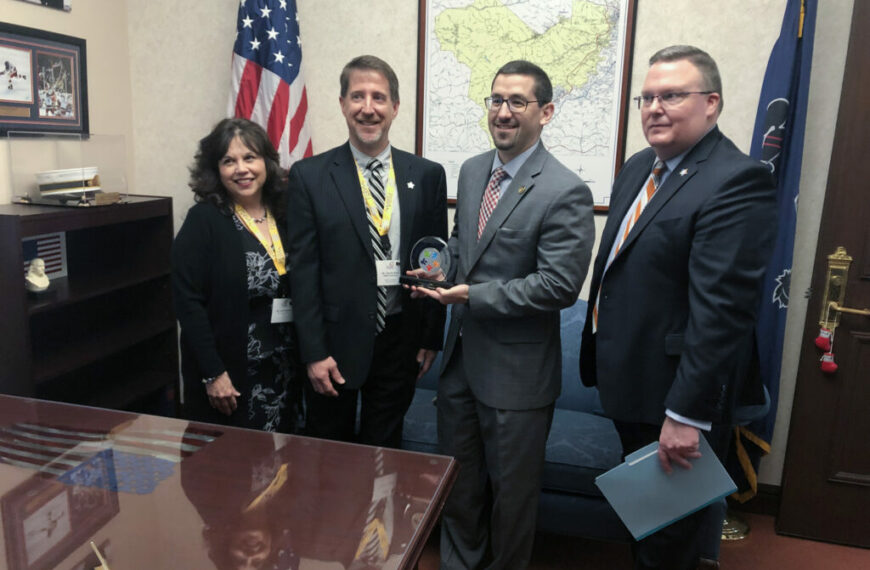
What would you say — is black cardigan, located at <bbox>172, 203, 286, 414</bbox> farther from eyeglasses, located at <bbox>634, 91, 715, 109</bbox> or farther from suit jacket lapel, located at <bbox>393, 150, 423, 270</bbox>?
eyeglasses, located at <bbox>634, 91, 715, 109</bbox>

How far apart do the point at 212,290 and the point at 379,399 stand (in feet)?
2.16

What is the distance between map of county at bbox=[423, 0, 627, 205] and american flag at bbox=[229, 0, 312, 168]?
2.10ft

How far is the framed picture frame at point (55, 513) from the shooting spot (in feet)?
3.44

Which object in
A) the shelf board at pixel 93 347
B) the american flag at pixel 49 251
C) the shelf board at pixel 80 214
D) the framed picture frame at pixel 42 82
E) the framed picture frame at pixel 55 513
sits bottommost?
the shelf board at pixel 93 347

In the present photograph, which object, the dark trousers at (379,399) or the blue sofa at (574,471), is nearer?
the dark trousers at (379,399)

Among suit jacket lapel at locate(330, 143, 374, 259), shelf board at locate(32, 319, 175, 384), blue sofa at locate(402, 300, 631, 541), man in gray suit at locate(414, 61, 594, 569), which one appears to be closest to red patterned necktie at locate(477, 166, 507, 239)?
man in gray suit at locate(414, 61, 594, 569)

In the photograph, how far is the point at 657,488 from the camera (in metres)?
1.67

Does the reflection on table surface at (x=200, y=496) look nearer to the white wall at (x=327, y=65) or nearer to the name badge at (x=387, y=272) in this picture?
the name badge at (x=387, y=272)

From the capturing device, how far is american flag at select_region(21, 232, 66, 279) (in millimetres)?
2801

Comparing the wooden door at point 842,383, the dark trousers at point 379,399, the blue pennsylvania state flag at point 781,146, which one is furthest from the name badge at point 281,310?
the wooden door at point 842,383

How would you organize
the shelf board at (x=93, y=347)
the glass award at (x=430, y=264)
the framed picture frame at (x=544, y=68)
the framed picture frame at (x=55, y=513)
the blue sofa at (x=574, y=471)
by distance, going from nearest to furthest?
the framed picture frame at (x=55, y=513) → the glass award at (x=430, y=264) → the blue sofa at (x=574, y=471) → the shelf board at (x=93, y=347) → the framed picture frame at (x=544, y=68)

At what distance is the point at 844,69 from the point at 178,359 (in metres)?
3.26

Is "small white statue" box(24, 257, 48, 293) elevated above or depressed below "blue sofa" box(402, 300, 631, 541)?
above

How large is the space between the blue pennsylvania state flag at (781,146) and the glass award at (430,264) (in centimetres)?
148
